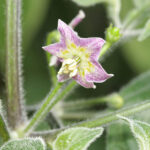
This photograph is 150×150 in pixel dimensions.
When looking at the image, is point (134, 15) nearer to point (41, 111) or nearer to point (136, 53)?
point (41, 111)

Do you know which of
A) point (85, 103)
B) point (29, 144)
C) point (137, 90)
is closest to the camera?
point (29, 144)

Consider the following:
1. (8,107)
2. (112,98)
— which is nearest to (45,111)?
(8,107)

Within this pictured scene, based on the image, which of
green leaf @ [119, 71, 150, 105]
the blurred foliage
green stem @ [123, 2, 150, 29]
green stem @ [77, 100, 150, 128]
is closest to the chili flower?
green stem @ [77, 100, 150, 128]

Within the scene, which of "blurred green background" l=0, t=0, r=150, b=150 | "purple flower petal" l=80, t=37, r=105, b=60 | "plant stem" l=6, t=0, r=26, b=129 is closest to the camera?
"purple flower petal" l=80, t=37, r=105, b=60

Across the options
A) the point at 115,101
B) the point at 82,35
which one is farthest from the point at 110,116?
the point at 82,35

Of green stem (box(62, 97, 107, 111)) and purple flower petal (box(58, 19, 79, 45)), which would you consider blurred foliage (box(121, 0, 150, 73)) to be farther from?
purple flower petal (box(58, 19, 79, 45))

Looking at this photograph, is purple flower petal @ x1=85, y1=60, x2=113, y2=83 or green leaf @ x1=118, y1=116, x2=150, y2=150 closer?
green leaf @ x1=118, y1=116, x2=150, y2=150

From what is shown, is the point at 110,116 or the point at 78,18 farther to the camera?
the point at 78,18
